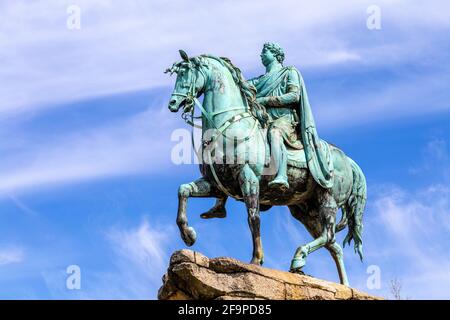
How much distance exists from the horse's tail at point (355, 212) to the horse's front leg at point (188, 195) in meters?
2.84

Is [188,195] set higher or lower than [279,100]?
lower

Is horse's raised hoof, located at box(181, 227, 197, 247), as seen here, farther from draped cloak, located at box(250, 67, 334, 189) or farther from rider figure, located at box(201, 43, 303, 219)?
draped cloak, located at box(250, 67, 334, 189)

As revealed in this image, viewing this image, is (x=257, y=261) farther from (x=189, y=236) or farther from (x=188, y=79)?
(x=188, y=79)

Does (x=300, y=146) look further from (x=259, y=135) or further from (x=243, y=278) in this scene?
(x=243, y=278)

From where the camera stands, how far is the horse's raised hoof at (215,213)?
27.6 metres

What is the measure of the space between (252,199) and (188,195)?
108 cm

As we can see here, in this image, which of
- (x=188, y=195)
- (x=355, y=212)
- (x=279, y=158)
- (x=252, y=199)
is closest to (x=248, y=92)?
(x=279, y=158)

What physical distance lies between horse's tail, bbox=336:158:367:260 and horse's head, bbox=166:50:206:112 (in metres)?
3.43

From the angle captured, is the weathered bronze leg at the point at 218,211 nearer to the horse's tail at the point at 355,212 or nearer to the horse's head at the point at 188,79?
the horse's head at the point at 188,79

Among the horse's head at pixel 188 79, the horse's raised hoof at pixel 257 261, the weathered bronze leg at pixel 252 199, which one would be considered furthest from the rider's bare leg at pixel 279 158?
the horse's head at pixel 188 79

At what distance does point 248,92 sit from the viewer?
27594 mm

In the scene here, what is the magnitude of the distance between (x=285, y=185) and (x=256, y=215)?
2.53 ft
